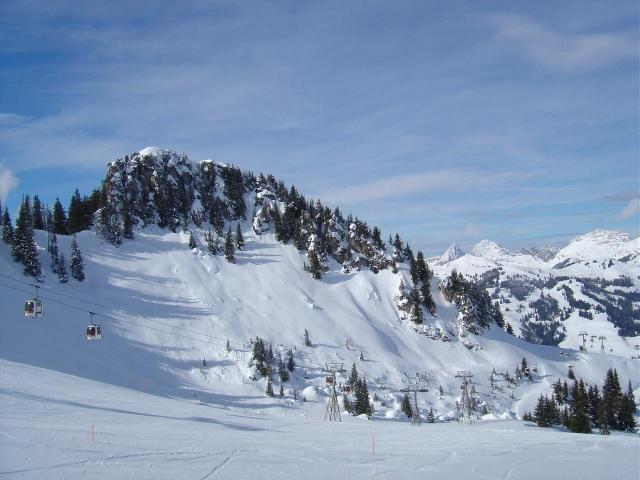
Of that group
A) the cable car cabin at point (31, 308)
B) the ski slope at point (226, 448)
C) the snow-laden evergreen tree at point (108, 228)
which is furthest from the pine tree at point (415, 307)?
the cable car cabin at point (31, 308)

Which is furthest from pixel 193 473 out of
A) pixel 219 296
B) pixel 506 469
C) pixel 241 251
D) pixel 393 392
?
pixel 241 251

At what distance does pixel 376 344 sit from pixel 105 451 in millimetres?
75205

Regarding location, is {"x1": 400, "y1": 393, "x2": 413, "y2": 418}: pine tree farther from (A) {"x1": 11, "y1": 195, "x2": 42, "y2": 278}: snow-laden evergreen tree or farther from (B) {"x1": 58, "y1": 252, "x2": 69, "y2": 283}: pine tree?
(A) {"x1": 11, "y1": 195, "x2": 42, "y2": 278}: snow-laden evergreen tree

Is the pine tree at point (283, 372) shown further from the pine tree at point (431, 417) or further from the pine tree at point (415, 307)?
the pine tree at point (415, 307)

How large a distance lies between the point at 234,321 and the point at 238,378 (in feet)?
52.4

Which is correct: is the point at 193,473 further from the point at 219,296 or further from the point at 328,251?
the point at 328,251

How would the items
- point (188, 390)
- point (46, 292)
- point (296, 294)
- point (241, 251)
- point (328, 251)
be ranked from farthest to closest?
point (328, 251) < point (241, 251) < point (296, 294) < point (46, 292) < point (188, 390)

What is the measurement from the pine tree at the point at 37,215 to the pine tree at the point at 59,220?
13.0ft

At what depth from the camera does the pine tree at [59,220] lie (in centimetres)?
10181

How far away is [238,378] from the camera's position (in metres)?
74.2

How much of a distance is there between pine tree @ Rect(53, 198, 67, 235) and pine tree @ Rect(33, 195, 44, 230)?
13.0ft

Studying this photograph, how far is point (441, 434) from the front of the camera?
4094 centimetres

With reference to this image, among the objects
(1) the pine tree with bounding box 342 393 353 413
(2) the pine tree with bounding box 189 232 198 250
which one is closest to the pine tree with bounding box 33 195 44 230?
(2) the pine tree with bounding box 189 232 198 250

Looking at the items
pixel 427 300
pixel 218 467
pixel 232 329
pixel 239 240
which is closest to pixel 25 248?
pixel 232 329
